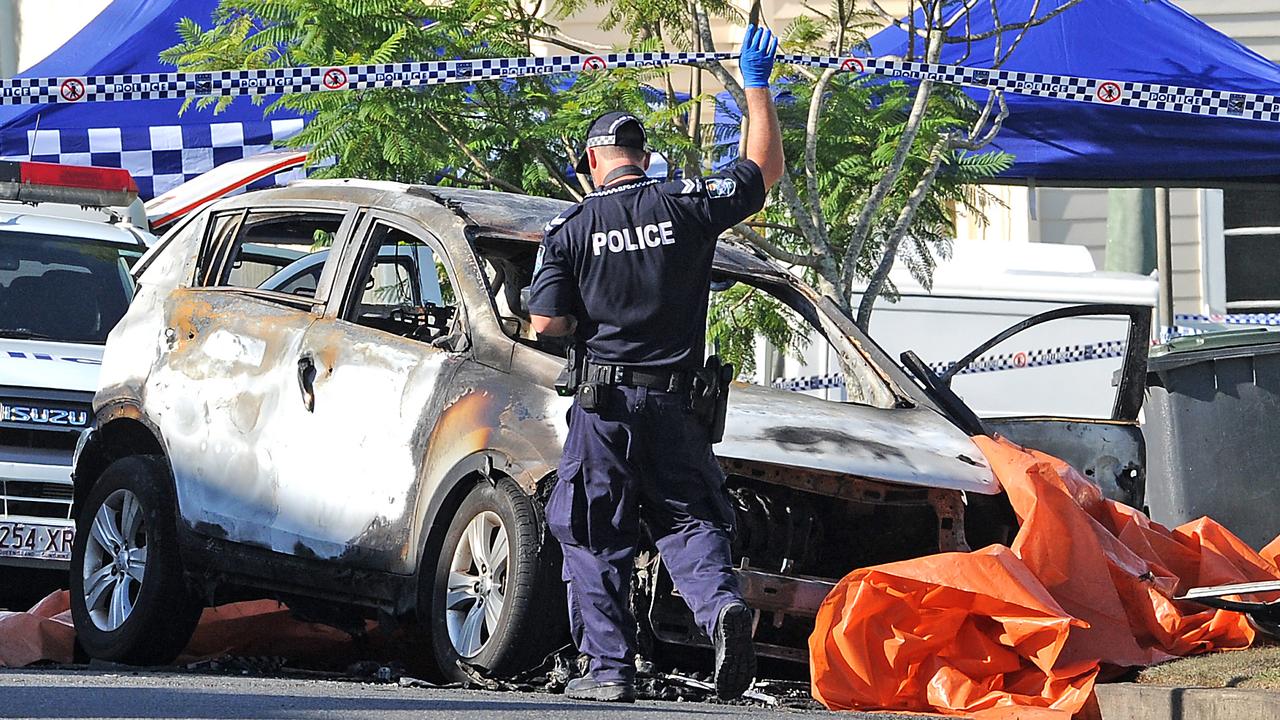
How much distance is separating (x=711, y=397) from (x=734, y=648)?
70cm

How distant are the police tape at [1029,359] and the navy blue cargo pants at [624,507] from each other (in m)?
A: 6.71

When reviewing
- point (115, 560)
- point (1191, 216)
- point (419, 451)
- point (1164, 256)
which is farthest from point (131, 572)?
point (1191, 216)

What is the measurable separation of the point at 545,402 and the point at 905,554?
→ 4.35 ft

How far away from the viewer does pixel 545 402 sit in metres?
5.53

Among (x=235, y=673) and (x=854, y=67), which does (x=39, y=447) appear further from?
(x=854, y=67)

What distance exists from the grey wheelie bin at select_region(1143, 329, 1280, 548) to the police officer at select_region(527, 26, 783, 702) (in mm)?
3929

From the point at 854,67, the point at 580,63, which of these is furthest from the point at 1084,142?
the point at 580,63

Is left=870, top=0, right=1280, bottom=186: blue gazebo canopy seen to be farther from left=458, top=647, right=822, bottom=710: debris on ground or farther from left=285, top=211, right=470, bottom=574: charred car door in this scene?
left=458, top=647, right=822, bottom=710: debris on ground

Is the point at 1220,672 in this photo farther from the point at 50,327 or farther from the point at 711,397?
the point at 50,327

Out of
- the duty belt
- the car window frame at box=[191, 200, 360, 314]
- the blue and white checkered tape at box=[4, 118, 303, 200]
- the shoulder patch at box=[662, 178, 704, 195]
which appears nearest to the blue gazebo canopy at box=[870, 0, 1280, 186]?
the blue and white checkered tape at box=[4, 118, 303, 200]

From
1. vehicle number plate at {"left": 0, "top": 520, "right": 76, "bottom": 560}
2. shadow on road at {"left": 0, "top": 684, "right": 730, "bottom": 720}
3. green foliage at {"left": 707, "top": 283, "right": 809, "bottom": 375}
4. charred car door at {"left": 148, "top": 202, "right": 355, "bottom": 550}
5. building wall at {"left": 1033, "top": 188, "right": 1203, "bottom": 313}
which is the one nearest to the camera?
shadow on road at {"left": 0, "top": 684, "right": 730, "bottom": 720}

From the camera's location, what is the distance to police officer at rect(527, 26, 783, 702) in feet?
16.6

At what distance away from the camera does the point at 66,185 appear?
9547mm

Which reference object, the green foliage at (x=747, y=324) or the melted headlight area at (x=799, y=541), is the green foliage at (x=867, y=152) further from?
the melted headlight area at (x=799, y=541)
